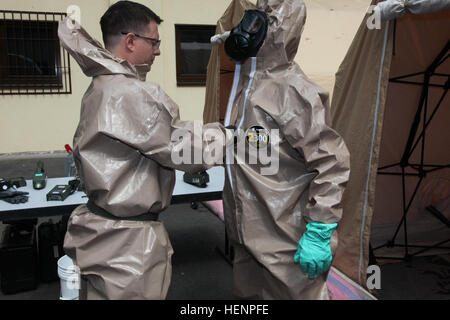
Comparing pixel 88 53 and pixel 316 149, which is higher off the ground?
pixel 88 53

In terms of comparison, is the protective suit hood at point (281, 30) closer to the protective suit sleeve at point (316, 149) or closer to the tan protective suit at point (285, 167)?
the tan protective suit at point (285, 167)

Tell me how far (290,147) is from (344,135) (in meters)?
1.12

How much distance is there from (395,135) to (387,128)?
11 cm

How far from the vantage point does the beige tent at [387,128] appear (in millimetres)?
2277

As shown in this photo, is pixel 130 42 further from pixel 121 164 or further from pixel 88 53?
pixel 121 164

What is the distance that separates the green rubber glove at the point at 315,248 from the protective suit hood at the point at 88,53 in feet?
3.12

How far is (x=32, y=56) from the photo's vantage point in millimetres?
6438

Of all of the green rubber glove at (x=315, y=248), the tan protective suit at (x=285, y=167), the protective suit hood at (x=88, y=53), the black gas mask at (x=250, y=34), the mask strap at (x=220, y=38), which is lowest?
the green rubber glove at (x=315, y=248)

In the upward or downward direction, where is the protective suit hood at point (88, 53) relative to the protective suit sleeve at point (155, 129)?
upward

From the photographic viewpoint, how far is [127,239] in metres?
1.32

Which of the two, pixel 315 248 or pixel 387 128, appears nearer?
pixel 315 248

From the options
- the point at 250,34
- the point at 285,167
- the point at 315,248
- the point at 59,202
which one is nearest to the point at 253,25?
the point at 250,34

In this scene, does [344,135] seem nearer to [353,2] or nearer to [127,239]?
[127,239]

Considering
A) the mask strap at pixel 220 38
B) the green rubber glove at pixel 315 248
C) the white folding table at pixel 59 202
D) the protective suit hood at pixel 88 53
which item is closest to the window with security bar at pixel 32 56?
the mask strap at pixel 220 38
